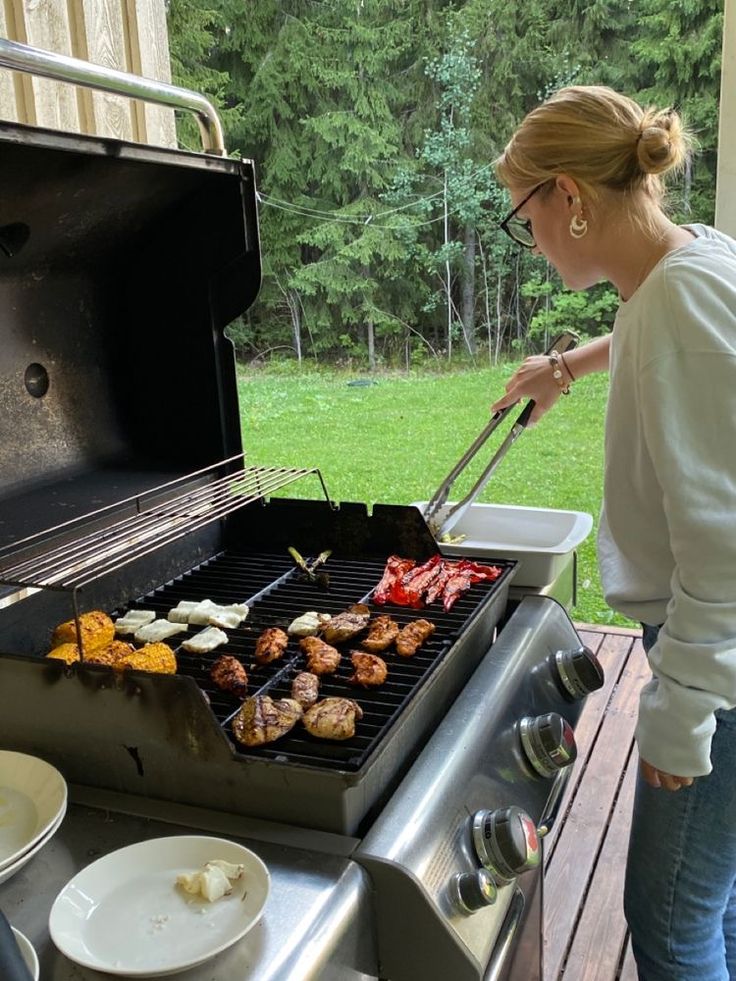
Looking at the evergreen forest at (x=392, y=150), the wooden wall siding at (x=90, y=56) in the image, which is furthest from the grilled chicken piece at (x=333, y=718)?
the evergreen forest at (x=392, y=150)

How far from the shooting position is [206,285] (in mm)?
1521

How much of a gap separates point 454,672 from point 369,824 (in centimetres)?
30

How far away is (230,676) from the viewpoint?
42.0 inches

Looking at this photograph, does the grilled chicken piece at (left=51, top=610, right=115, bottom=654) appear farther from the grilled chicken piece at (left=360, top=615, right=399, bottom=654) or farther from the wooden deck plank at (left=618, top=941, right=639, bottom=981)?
the wooden deck plank at (left=618, top=941, right=639, bottom=981)

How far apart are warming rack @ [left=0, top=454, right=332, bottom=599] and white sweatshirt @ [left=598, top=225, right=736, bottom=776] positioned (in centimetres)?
63

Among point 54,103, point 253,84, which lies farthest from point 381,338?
point 54,103

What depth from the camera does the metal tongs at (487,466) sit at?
1574 mm

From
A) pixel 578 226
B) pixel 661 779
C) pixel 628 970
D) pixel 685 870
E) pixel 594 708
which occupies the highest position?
pixel 578 226

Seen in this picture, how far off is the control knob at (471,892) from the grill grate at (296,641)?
0.16 meters

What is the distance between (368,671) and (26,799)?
411mm

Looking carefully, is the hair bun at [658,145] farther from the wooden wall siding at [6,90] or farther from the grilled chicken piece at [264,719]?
the wooden wall siding at [6,90]

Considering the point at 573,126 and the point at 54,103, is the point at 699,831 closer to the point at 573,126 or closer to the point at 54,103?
the point at 573,126

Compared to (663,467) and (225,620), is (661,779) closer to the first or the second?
(663,467)

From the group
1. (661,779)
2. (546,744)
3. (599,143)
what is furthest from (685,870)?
(599,143)
